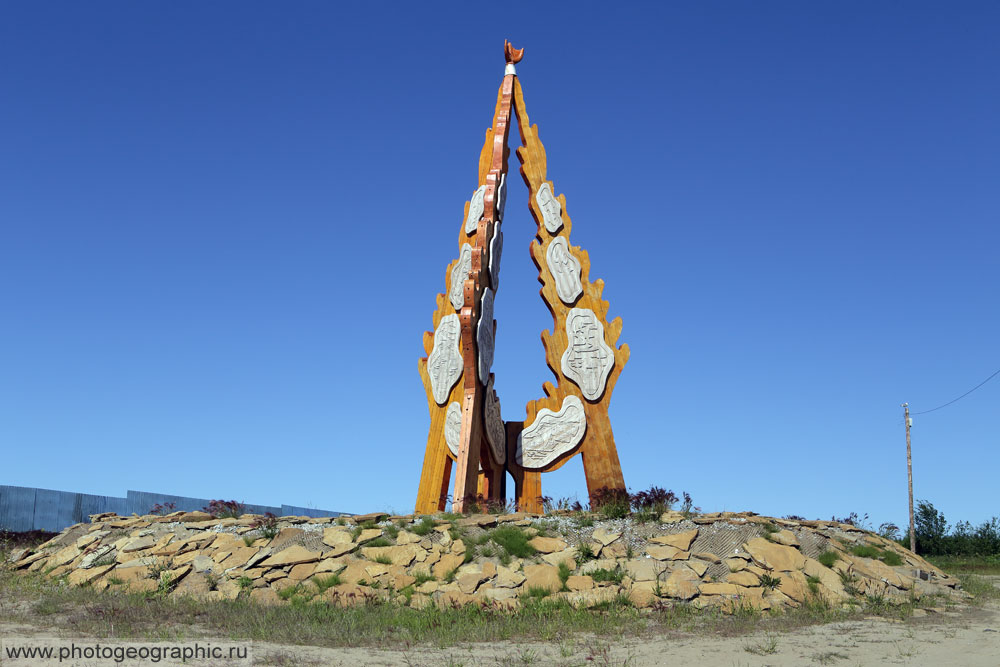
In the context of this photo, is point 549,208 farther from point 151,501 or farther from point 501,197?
point 151,501

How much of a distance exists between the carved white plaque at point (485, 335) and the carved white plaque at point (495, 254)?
0.33 m

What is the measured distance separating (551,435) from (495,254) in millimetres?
3463

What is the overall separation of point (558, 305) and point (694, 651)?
31.6ft

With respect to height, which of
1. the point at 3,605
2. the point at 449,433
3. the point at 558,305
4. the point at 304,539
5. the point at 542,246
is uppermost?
the point at 542,246

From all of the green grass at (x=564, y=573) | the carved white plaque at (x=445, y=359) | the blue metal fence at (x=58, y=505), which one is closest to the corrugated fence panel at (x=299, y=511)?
the blue metal fence at (x=58, y=505)

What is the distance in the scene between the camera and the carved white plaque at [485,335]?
Answer: 14.8m

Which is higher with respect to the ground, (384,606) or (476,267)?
(476,267)

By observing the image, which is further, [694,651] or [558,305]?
[558,305]

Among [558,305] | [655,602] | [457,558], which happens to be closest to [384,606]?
[457,558]

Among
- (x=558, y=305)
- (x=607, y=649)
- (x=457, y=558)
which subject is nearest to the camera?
(x=607, y=649)

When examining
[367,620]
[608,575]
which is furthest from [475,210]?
[367,620]

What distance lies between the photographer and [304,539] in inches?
452

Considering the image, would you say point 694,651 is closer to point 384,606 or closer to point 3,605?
point 384,606

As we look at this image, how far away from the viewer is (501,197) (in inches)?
637
